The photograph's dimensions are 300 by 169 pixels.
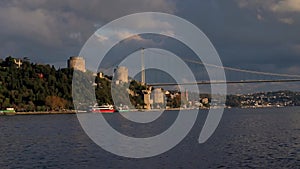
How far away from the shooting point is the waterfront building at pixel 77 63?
5612 inches

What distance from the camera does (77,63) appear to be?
146 metres

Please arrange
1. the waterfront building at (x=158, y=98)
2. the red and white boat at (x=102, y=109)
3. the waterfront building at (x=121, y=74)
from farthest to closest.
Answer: the waterfront building at (x=158, y=98)
the waterfront building at (x=121, y=74)
the red and white boat at (x=102, y=109)

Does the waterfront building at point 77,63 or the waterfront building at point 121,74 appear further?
the waterfront building at point 77,63

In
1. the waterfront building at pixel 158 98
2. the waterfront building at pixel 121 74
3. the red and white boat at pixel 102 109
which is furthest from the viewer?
the waterfront building at pixel 158 98

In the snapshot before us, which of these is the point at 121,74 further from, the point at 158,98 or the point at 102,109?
the point at 102,109

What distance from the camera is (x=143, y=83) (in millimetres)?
123438

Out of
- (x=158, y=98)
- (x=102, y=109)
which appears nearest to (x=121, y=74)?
(x=158, y=98)

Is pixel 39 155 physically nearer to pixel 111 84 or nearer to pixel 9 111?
pixel 9 111

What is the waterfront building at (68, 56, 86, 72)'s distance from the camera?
5612 inches

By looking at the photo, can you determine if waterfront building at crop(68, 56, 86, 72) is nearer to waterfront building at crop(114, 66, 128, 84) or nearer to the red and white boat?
waterfront building at crop(114, 66, 128, 84)

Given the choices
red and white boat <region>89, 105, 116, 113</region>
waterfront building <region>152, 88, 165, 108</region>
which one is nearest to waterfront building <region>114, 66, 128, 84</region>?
waterfront building <region>152, 88, 165, 108</region>

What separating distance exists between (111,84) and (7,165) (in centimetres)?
11753

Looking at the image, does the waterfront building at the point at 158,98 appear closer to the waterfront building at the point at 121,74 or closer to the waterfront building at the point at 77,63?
the waterfront building at the point at 121,74

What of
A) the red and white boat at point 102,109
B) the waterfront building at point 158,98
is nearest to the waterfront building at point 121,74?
the waterfront building at point 158,98
